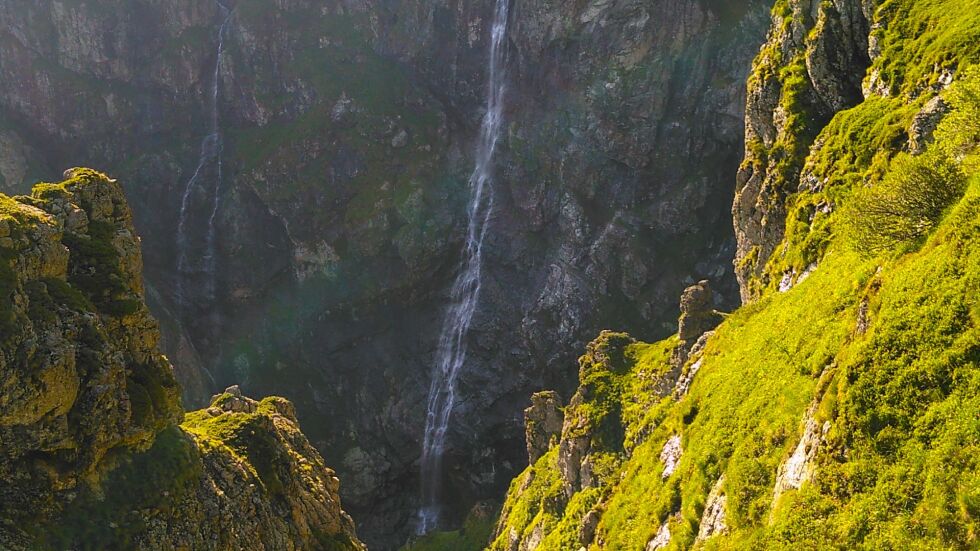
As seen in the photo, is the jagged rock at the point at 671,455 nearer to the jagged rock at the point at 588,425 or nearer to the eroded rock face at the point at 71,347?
the jagged rock at the point at 588,425

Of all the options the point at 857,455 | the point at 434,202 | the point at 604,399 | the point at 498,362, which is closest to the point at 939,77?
the point at 857,455

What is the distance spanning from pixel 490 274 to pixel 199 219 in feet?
157

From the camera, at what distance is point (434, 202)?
109 meters

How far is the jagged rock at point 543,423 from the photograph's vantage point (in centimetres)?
6788

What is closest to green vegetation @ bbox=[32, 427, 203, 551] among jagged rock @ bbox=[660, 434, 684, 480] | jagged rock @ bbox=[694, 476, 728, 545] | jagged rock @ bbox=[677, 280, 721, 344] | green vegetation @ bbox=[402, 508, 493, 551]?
jagged rock @ bbox=[694, 476, 728, 545]

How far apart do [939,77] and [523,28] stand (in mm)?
76571

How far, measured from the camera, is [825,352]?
26.1m

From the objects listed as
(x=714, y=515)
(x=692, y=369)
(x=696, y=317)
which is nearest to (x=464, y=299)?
(x=696, y=317)

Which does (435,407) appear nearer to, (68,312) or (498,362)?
(498,362)

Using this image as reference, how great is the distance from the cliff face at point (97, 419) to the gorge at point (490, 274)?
5.2 inches

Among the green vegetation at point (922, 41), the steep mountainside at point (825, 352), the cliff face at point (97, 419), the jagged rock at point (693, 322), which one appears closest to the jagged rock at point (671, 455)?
the steep mountainside at point (825, 352)

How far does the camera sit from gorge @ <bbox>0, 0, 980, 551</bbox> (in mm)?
24219

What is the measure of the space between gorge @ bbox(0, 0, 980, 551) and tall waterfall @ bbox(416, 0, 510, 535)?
0.42 meters

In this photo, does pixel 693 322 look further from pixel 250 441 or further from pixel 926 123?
pixel 250 441
